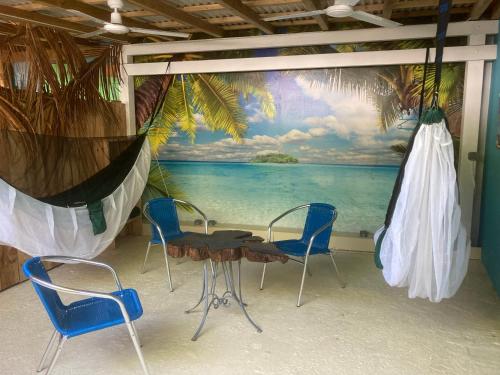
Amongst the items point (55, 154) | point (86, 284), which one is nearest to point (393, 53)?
point (55, 154)

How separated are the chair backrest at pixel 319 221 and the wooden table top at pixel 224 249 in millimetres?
687

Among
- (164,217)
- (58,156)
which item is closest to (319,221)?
(164,217)

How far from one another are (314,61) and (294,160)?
108cm

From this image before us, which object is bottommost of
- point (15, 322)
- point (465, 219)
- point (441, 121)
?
point (15, 322)

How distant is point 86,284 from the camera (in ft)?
11.4

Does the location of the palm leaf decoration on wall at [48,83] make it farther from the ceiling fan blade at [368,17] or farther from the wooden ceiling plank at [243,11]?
the ceiling fan blade at [368,17]

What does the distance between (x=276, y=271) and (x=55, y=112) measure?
2.45 meters

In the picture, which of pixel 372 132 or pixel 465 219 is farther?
pixel 372 132

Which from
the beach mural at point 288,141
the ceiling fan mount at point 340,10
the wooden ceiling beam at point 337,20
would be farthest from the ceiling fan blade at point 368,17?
the beach mural at point 288,141

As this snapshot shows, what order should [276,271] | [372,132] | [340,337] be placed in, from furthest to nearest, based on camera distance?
1. [372,132]
2. [276,271]
3. [340,337]

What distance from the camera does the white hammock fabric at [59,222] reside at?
8.85 ft

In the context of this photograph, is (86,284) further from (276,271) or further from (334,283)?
(334,283)

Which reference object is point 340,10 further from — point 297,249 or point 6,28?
point 6,28

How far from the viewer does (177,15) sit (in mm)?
3604
